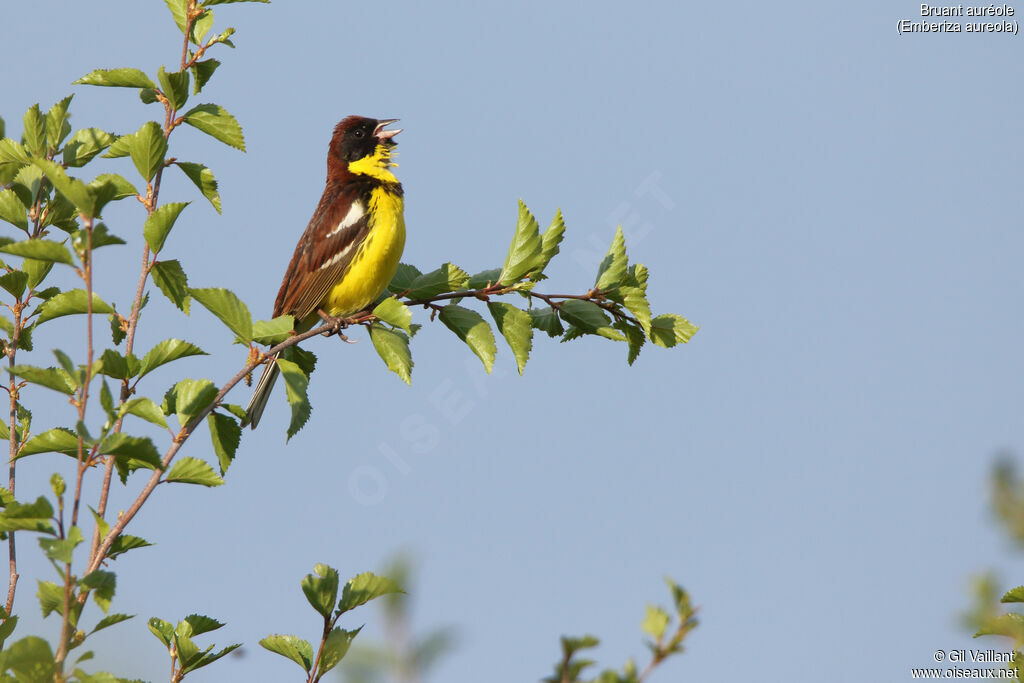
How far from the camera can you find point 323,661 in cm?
314

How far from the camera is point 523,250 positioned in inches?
171

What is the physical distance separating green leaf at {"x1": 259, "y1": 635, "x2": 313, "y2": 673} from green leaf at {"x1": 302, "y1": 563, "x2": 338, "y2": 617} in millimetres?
205

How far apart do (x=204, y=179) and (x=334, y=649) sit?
77.4 inches

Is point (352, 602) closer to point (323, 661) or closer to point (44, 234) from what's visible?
point (323, 661)

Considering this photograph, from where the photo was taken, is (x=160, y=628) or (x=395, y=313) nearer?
(x=160, y=628)

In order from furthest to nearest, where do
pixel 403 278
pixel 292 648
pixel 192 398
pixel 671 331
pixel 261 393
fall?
pixel 261 393
pixel 403 278
pixel 671 331
pixel 192 398
pixel 292 648

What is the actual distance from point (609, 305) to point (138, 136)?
195cm

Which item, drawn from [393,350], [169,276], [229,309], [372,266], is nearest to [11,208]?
[169,276]

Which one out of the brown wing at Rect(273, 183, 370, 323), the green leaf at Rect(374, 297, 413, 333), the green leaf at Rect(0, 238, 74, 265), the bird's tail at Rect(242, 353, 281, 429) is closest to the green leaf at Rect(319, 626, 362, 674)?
the green leaf at Rect(374, 297, 413, 333)

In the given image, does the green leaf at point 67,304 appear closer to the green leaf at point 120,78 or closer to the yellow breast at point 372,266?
the green leaf at point 120,78

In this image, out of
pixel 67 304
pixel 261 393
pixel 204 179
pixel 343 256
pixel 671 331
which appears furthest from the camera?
pixel 343 256

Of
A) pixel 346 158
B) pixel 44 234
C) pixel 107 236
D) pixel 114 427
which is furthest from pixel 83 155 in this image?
pixel 346 158

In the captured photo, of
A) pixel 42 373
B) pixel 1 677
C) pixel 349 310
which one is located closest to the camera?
pixel 1 677

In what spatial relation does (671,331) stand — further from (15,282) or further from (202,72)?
(15,282)
